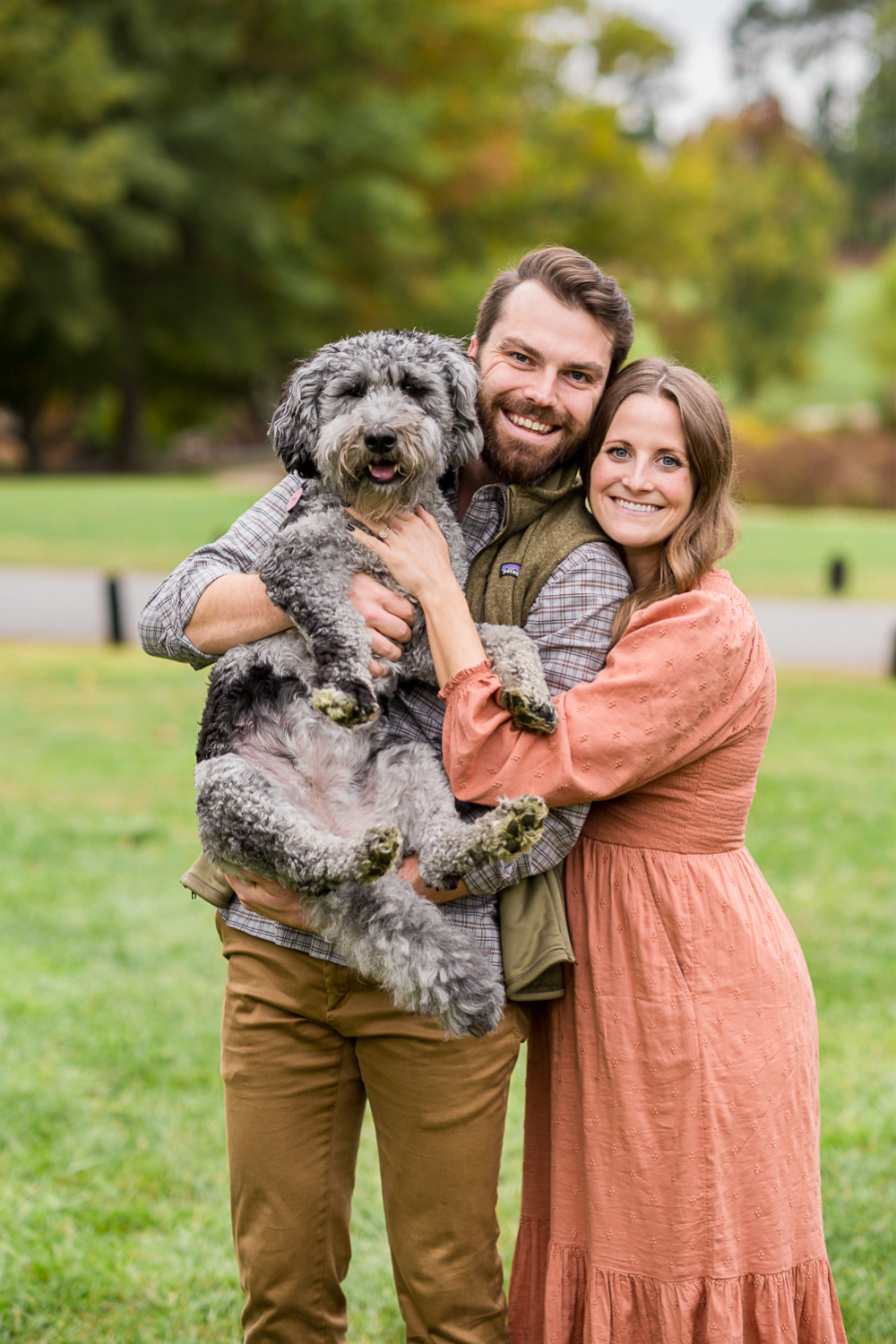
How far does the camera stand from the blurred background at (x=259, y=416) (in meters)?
4.04

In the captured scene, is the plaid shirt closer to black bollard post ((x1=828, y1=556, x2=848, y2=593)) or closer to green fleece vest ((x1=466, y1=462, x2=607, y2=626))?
green fleece vest ((x1=466, y1=462, x2=607, y2=626))

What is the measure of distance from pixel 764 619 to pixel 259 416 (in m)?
34.4

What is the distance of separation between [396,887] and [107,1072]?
2512 millimetres

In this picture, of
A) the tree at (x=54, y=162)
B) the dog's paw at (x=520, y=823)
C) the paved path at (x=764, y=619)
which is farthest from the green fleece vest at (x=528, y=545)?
the tree at (x=54, y=162)

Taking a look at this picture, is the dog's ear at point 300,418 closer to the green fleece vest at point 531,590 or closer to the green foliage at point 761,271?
the green fleece vest at point 531,590

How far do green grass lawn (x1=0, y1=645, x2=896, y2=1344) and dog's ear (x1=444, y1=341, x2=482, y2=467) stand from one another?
8.00 feet

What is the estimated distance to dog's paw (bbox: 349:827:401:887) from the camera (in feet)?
8.33

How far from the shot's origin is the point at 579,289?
2734 millimetres

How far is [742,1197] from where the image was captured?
2.60 metres

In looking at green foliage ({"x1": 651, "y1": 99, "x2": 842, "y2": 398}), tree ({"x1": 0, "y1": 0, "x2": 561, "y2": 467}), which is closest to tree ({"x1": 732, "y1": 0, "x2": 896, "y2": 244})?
green foliage ({"x1": 651, "y1": 99, "x2": 842, "y2": 398})

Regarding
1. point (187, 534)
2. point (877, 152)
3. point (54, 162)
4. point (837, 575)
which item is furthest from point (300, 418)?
point (877, 152)

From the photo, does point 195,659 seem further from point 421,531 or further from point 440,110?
point 440,110

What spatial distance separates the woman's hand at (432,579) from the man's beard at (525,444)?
23 cm

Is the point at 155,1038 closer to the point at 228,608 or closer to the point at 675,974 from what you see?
the point at 228,608
